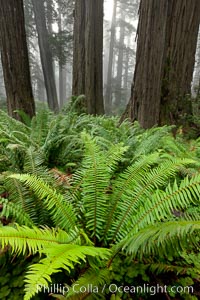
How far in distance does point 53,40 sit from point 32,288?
533 inches

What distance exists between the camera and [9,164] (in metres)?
2.34

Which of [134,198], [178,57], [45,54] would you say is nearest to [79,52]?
[178,57]

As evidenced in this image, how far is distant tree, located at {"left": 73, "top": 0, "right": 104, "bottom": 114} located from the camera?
595cm

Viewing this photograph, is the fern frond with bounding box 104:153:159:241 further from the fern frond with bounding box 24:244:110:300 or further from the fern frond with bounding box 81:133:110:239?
the fern frond with bounding box 24:244:110:300

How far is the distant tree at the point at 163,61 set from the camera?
12.8 ft

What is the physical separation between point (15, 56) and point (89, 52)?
2614mm

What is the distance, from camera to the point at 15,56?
3.89m

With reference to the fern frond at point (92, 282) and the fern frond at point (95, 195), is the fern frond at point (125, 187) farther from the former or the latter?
the fern frond at point (92, 282)

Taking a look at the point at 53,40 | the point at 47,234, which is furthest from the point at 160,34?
the point at 53,40

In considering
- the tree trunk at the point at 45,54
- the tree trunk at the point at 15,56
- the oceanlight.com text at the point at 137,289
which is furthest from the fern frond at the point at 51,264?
the tree trunk at the point at 45,54

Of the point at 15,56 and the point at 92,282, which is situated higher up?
the point at 15,56

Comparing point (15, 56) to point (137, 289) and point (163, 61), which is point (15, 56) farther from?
point (137, 289)

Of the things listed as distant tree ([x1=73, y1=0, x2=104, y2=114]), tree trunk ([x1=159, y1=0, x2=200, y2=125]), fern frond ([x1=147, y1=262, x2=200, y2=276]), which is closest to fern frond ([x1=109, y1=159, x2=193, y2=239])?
fern frond ([x1=147, y1=262, x2=200, y2=276])

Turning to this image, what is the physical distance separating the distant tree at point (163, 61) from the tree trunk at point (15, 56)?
2061 millimetres
